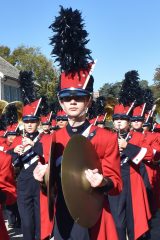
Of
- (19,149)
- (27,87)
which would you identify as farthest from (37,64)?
(19,149)

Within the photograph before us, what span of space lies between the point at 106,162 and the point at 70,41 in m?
0.98

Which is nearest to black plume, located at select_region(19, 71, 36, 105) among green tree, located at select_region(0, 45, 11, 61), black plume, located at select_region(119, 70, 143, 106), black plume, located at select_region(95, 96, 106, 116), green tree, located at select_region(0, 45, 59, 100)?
black plume, located at select_region(119, 70, 143, 106)

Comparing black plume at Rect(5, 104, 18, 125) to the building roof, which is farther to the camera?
the building roof

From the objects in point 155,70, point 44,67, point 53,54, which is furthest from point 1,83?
Answer: point 53,54

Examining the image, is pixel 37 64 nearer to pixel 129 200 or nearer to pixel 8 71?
pixel 8 71

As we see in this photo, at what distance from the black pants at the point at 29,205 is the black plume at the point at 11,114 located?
3.01 m

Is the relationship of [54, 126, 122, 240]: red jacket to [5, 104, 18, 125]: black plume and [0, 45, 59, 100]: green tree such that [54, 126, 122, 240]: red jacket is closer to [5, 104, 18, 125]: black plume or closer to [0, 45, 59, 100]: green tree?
[5, 104, 18, 125]: black plume

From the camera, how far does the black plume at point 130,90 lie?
805 cm

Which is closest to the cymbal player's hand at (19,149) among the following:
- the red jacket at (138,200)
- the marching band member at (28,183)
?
the marching band member at (28,183)

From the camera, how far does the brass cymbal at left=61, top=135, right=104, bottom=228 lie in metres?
3.33

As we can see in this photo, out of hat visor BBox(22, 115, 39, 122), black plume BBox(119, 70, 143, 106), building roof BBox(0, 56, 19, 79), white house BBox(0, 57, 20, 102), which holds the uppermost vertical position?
building roof BBox(0, 56, 19, 79)

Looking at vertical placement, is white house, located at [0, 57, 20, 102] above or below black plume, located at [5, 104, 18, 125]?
above

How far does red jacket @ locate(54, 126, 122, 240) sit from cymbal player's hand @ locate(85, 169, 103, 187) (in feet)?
1.02

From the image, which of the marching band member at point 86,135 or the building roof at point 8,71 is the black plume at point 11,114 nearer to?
the marching band member at point 86,135
